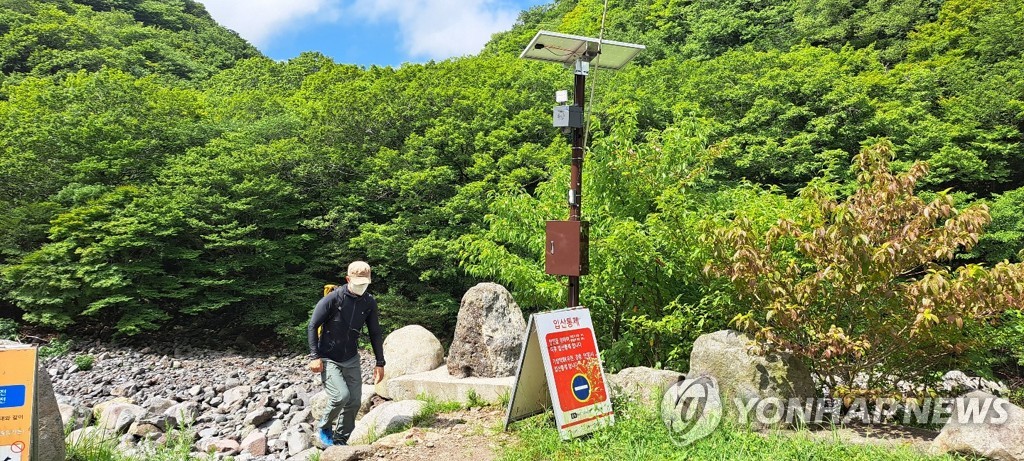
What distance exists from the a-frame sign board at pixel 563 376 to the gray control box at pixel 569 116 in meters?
1.61

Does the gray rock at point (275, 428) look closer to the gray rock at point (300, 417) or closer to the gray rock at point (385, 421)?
the gray rock at point (300, 417)

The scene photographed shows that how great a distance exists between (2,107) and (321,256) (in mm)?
10940

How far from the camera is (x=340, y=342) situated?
200 inches

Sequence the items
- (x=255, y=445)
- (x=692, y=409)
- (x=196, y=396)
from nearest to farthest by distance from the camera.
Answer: (x=692, y=409)
(x=255, y=445)
(x=196, y=396)

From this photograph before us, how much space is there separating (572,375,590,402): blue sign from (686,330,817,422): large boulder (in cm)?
96

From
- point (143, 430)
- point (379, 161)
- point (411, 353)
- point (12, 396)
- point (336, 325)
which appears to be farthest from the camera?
point (379, 161)

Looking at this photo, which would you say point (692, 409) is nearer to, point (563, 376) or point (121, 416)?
point (563, 376)

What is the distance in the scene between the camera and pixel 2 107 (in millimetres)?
17578

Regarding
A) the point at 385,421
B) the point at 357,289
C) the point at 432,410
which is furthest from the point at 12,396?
the point at 432,410

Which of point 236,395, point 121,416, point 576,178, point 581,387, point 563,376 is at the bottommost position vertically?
point 236,395

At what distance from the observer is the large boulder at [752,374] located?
4.70 metres

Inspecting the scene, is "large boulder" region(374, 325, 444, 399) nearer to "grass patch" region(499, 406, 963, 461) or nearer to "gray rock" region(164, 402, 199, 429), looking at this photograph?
"gray rock" region(164, 402, 199, 429)

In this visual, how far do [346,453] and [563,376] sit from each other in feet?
5.77

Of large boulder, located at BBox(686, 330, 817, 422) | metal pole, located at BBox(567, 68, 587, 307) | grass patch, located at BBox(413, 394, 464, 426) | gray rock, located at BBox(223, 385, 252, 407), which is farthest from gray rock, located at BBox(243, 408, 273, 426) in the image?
large boulder, located at BBox(686, 330, 817, 422)
